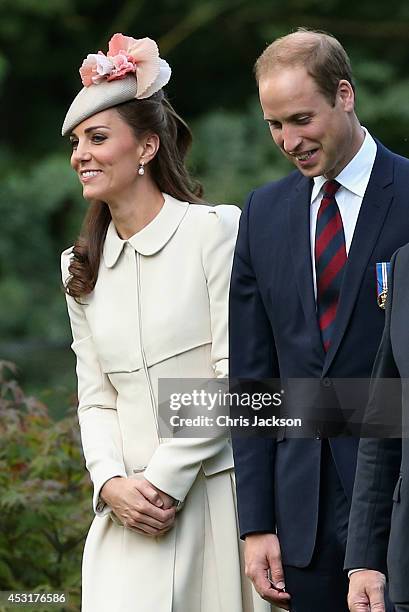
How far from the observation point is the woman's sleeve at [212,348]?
12.7 ft

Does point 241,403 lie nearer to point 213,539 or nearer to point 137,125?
point 213,539

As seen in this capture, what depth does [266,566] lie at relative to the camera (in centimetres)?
364

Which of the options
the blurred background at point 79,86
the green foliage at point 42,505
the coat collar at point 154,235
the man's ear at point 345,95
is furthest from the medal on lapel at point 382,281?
the blurred background at point 79,86

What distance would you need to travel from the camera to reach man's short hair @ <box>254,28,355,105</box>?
3.52 metres

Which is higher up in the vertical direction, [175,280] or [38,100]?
[38,100]

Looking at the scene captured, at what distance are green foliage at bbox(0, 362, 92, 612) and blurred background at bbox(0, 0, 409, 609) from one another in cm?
224

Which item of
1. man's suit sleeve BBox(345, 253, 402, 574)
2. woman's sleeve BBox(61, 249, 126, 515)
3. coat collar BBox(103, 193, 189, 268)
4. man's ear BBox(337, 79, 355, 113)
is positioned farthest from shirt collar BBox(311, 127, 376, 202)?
woman's sleeve BBox(61, 249, 126, 515)

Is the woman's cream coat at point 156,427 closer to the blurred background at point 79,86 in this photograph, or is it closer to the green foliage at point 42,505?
the green foliage at point 42,505

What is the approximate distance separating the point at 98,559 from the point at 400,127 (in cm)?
629

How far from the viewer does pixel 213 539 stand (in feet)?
13.0

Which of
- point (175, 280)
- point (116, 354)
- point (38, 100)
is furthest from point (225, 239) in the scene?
point (38, 100)

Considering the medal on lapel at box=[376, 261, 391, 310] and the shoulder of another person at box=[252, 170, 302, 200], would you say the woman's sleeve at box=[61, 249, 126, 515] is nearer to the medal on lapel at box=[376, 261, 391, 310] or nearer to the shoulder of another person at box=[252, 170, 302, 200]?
the shoulder of another person at box=[252, 170, 302, 200]

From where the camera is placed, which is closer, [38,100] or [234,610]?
[234,610]

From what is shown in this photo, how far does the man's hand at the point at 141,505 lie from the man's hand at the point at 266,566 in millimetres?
286
